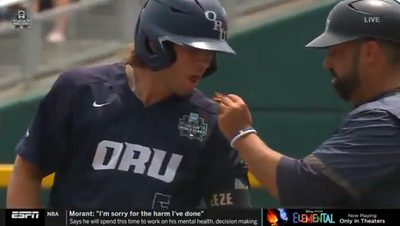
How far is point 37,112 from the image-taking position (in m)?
1.74

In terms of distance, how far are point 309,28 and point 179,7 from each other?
1.42 ft

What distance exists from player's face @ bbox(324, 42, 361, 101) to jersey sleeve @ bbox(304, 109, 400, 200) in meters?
0.11

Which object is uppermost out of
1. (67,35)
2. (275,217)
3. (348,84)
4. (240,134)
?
(67,35)

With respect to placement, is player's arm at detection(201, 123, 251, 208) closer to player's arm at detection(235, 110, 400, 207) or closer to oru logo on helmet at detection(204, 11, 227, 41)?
player's arm at detection(235, 110, 400, 207)

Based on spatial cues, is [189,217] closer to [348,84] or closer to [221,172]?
[221,172]

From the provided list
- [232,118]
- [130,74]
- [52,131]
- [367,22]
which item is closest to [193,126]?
[232,118]

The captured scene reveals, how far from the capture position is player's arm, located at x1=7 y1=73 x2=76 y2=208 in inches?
65.6

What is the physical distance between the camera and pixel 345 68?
5.42 ft

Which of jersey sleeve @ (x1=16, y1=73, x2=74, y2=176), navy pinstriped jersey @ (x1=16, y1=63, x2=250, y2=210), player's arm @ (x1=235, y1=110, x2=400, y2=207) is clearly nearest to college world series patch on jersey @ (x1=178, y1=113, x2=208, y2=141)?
navy pinstriped jersey @ (x1=16, y1=63, x2=250, y2=210)

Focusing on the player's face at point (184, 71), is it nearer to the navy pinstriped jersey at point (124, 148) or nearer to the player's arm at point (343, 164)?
the navy pinstriped jersey at point (124, 148)

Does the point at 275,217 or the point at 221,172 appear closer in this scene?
the point at 221,172

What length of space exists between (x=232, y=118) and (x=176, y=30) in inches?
10.8

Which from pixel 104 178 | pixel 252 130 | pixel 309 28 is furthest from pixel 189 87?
pixel 309 28

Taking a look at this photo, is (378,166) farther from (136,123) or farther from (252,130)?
(136,123)
